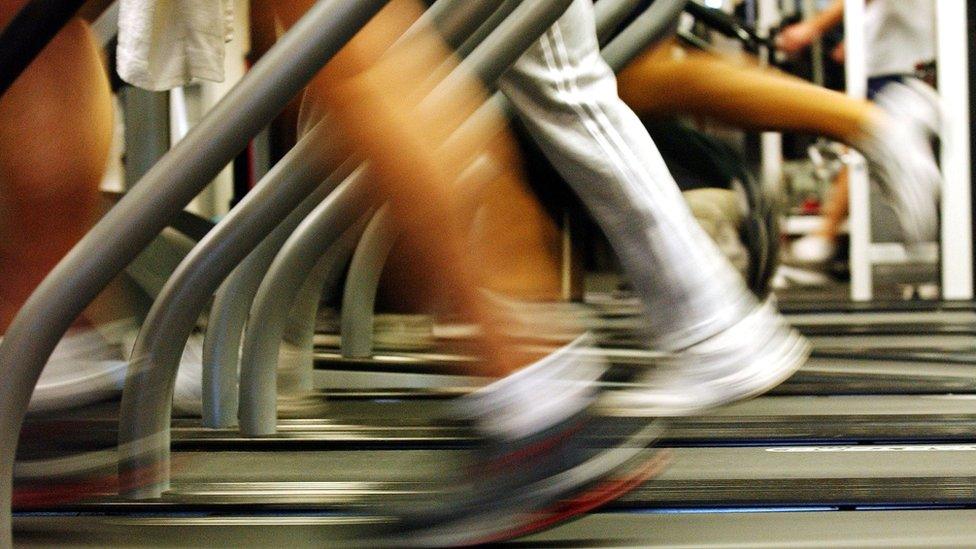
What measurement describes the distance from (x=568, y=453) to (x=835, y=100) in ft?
4.14

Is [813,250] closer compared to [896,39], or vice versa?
[896,39]

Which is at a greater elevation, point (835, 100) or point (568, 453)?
point (835, 100)

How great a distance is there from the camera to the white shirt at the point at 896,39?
3.85 metres

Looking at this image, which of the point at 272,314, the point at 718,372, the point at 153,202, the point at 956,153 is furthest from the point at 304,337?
the point at 956,153

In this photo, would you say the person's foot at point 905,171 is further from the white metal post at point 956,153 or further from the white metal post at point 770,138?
the white metal post at point 770,138

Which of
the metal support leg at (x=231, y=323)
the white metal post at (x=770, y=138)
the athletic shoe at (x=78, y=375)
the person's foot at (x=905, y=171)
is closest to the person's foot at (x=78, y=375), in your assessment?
the athletic shoe at (x=78, y=375)

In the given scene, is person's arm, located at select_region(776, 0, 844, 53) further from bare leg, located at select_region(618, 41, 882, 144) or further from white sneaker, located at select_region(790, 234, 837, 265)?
bare leg, located at select_region(618, 41, 882, 144)

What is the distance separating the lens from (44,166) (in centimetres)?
A: 114

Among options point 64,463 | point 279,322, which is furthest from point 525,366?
point 279,322

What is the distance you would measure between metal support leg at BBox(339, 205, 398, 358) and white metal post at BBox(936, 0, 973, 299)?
250cm

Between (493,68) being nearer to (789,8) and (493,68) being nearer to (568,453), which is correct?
(568,453)

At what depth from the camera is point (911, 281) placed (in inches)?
154

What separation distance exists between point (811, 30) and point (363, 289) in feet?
7.85

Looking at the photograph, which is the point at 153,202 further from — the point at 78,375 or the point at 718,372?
the point at 718,372
